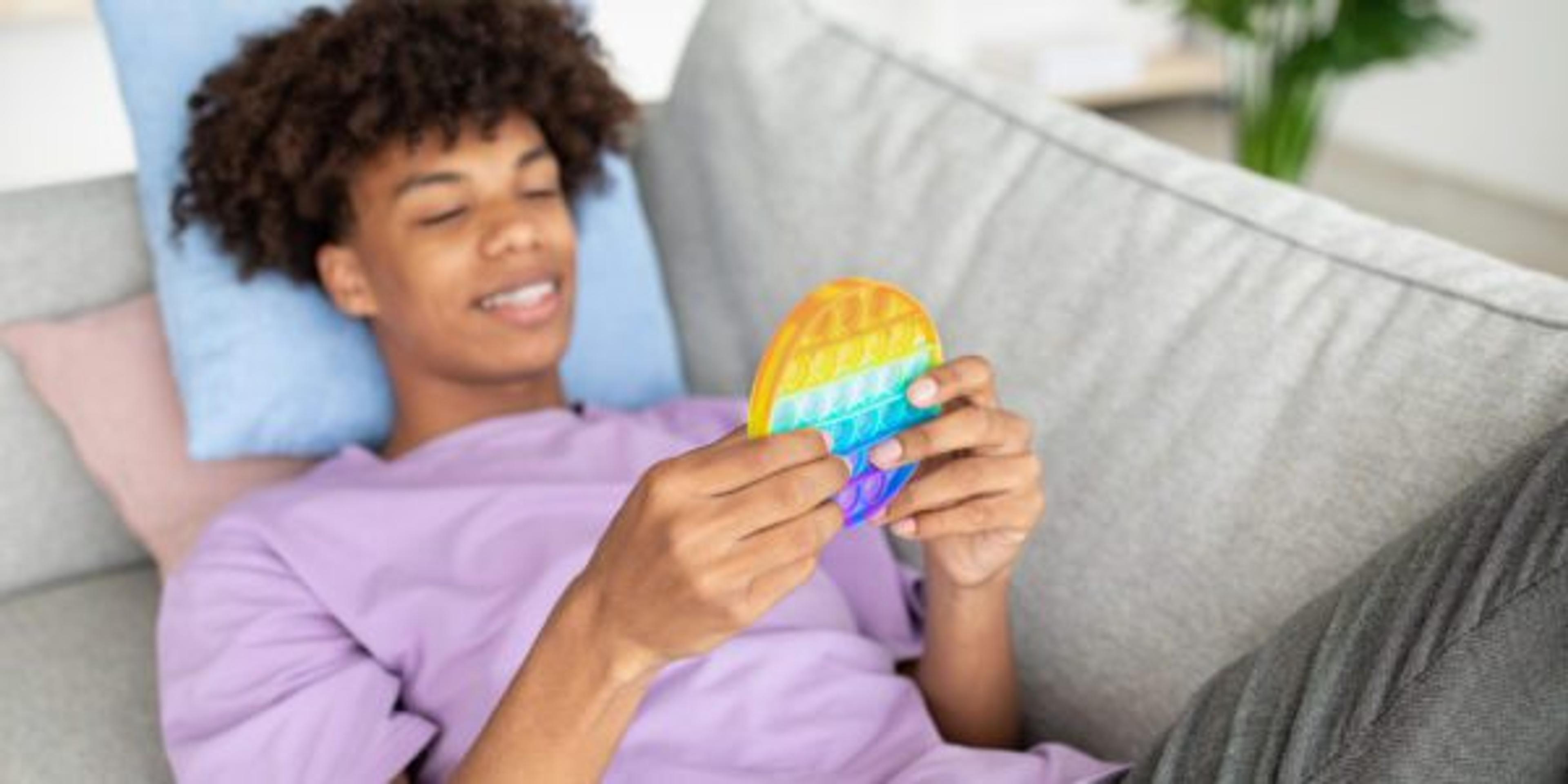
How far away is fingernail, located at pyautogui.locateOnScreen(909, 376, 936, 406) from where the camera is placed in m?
0.98

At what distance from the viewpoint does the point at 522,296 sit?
1381 millimetres

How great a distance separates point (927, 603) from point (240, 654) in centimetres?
55

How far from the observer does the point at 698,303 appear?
68.3 inches

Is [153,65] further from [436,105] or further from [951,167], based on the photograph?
[951,167]

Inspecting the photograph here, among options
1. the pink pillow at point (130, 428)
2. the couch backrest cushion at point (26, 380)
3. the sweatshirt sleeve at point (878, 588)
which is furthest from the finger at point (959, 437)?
the couch backrest cushion at point (26, 380)

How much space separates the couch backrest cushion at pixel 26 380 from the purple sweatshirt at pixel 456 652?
13.7 inches

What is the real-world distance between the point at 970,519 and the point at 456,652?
439mm

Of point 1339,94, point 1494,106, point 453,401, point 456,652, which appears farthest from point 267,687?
point 1339,94

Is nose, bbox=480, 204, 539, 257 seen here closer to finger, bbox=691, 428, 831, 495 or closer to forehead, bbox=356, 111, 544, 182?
forehead, bbox=356, 111, 544, 182

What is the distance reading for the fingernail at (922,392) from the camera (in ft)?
3.22

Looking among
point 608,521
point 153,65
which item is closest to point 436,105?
point 153,65

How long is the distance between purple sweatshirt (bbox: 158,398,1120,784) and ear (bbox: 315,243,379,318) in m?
0.19

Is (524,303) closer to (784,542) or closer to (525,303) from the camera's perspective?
(525,303)

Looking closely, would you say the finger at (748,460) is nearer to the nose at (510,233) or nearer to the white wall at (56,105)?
the nose at (510,233)
